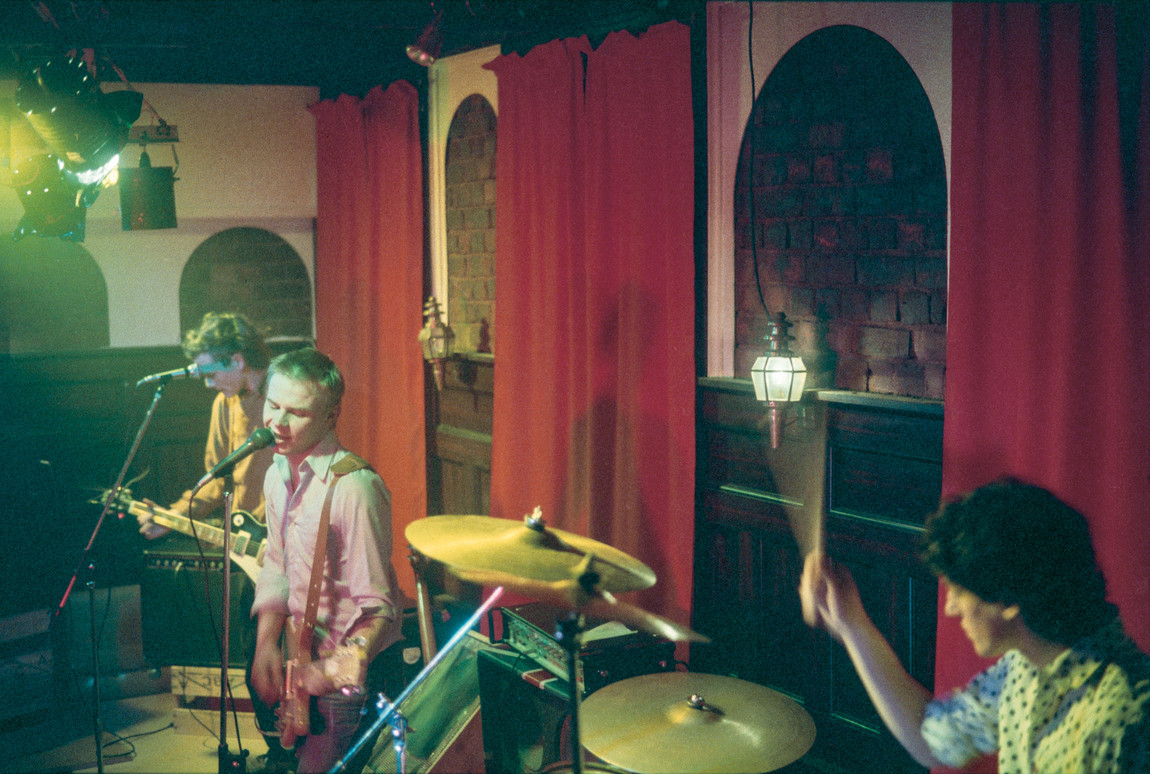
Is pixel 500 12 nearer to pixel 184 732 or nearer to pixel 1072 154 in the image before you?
pixel 1072 154

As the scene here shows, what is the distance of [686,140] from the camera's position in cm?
343

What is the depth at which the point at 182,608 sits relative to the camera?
4.34m

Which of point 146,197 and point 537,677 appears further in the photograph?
point 146,197

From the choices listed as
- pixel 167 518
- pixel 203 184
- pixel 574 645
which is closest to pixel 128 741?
pixel 167 518

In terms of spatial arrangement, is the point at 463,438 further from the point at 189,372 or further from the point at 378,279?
the point at 189,372

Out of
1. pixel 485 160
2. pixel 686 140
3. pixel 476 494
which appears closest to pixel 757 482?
pixel 686 140

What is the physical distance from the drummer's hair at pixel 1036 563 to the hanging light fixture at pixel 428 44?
9.71ft

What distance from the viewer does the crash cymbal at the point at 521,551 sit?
6.38 ft

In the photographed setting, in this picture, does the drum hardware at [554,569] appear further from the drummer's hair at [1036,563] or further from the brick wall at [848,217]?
the brick wall at [848,217]

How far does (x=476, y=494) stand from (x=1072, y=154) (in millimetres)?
3448

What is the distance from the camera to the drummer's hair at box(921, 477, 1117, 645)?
166cm

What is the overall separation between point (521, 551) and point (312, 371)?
121cm

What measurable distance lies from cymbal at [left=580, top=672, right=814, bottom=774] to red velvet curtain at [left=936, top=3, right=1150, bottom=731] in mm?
601

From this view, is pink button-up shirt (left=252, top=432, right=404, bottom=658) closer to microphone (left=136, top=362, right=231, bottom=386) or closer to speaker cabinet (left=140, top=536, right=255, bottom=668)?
microphone (left=136, top=362, right=231, bottom=386)
